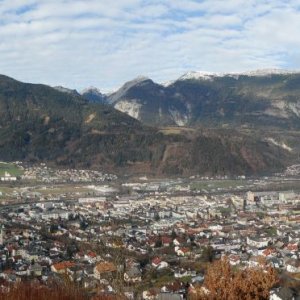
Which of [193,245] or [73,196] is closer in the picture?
[193,245]

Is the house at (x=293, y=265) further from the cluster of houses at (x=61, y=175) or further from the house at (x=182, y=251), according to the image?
the cluster of houses at (x=61, y=175)

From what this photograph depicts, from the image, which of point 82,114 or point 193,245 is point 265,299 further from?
point 82,114

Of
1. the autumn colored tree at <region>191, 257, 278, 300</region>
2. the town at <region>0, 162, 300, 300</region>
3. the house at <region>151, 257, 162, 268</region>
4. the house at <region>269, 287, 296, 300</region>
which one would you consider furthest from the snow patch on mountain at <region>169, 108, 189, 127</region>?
the autumn colored tree at <region>191, 257, 278, 300</region>

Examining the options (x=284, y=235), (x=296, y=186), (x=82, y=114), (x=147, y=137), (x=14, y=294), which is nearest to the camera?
(x=14, y=294)

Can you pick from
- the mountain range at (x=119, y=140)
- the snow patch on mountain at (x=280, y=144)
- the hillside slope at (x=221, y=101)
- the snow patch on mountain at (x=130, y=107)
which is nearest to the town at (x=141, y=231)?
the mountain range at (x=119, y=140)

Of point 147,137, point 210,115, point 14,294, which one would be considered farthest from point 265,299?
point 210,115

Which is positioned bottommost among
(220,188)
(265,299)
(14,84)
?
(220,188)
